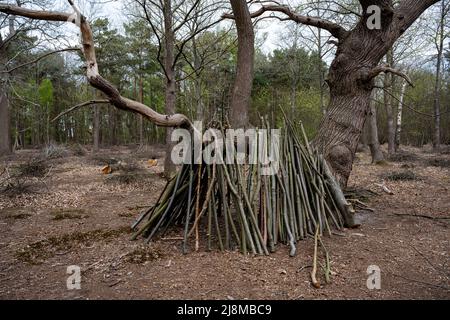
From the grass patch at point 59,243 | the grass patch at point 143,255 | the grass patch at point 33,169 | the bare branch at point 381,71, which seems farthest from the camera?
the grass patch at point 33,169

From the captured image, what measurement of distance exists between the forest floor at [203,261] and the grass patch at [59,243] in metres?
0.01

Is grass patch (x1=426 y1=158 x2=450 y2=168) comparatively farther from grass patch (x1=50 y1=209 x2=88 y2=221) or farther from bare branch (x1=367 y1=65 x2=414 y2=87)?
grass patch (x1=50 y1=209 x2=88 y2=221)

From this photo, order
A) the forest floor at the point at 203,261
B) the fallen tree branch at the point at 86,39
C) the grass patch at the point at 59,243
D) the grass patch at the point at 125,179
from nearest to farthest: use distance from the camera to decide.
→ the forest floor at the point at 203,261 → the fallen tree branch at the point at 86,39 → the grass patch at the point at 59,243 → the grass patch at the point at 125,179

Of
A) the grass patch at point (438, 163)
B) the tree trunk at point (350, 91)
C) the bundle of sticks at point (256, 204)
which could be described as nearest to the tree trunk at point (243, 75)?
the tree trunk at point (350, 91)

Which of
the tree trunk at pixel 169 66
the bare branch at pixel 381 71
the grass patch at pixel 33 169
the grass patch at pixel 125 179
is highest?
the tree trunk at pixel 169 66

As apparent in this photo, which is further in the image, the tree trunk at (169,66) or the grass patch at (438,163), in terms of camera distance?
the grass patch at (438,163)

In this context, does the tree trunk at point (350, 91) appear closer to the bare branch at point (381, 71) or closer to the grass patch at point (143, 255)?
the bare branch at point (381, 71)

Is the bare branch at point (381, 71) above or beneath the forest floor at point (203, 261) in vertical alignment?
above

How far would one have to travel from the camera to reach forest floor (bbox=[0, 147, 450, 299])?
2.29 m

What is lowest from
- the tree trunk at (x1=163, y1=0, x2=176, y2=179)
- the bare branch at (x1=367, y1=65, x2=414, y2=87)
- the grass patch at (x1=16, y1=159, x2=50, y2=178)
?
the grass patch at (x1=16, y1=159, x2=50, y2=178)

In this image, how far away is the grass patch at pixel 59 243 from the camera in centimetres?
297

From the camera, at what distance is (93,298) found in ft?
7.25

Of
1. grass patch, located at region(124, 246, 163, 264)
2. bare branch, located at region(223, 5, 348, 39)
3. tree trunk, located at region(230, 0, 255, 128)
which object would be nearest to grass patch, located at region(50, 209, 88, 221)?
grass patch, located at region(124, 246, 163, 264)

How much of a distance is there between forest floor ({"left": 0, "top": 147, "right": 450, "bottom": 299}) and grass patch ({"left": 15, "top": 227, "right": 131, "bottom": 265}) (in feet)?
0.04
